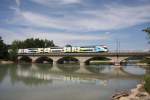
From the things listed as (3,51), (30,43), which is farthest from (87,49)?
(30,43)

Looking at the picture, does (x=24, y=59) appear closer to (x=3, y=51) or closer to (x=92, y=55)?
(x=3, y=51)

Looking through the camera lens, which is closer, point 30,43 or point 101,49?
point 101,49

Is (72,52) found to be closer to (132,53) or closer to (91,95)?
(132,53)

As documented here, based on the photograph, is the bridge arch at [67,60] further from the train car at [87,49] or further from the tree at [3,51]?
the tree at [3,51]

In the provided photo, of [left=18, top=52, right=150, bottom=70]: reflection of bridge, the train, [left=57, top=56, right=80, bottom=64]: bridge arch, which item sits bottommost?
[left=57, top=56, right=80, bottom=64]: bridge arch

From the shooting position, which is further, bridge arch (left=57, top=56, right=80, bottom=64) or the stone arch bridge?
bridge arch (left=57, top=56, right=80, bottom=64)

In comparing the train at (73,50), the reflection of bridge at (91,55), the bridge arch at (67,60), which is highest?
the train at (73,50)

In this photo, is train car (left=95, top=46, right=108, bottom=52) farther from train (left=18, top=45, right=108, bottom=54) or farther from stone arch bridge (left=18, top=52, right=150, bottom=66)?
stone arch bridge (left=18, top=52, right=150, bottom=66)

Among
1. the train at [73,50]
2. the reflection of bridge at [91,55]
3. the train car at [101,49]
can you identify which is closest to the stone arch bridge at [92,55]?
the reflection of bridge at [91,55]

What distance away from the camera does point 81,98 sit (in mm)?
24859

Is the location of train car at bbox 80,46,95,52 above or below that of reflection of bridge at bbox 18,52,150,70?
above

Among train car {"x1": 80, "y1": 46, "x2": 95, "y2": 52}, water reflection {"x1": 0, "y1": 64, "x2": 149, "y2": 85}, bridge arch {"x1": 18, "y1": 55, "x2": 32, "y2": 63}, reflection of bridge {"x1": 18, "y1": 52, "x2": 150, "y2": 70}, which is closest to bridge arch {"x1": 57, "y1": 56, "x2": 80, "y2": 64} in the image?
reflection of bridge {"x1": 18, "y1": 52, "x2": 150, "y2": 70}

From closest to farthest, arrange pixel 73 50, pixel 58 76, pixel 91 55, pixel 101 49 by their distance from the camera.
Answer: pixel 58 76
pixel 91 55
pixel 101 49
pixel 73 50

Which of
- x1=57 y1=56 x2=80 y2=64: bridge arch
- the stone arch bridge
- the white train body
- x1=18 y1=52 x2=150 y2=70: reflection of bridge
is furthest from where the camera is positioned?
x1=57 y1=56 x2=80 y2=64: bridge arch
